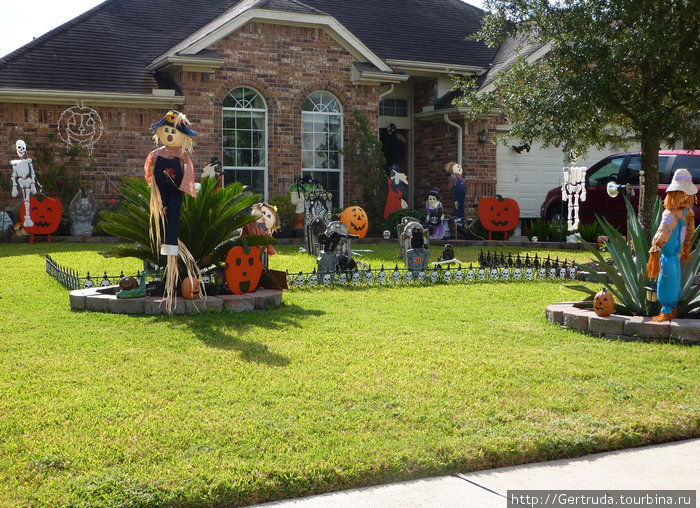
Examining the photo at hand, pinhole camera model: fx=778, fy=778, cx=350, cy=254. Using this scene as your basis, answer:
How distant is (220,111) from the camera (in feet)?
59.2

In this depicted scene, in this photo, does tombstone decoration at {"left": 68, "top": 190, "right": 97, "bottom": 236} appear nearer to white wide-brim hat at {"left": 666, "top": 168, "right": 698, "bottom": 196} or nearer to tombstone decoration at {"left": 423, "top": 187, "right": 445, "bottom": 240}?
tombstone decoration at {"left": 423, "top": 187, "right": 445, "bottom": 240}

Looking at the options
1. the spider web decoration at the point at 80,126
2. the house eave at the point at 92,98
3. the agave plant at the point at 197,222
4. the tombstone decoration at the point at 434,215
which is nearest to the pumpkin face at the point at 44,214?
the spider web decoration at the point at 80,126

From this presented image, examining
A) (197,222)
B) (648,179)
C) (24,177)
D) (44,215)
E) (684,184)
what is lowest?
(197,222)

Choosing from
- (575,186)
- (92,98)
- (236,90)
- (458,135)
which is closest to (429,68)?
(458,135)

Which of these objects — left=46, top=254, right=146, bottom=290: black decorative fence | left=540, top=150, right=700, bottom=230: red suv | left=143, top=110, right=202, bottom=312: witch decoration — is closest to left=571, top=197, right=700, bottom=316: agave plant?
left=143, top=110, right=202, bottom=312: witch decoration

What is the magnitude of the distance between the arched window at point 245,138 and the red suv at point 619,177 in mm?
7206

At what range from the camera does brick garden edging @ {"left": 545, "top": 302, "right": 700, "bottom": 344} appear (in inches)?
270

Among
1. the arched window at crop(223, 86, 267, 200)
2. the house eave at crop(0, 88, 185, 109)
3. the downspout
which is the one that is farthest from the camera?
the downspout

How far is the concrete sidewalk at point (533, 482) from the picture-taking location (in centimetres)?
362

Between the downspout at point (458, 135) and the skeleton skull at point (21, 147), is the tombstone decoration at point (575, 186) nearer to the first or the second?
the downspout at point (458, 135)

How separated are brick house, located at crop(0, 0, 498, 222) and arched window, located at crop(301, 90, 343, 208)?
27 mm

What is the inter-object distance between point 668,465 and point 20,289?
27.8 feet

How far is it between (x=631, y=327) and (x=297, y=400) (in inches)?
141

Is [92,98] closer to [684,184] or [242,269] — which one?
[242,269]
